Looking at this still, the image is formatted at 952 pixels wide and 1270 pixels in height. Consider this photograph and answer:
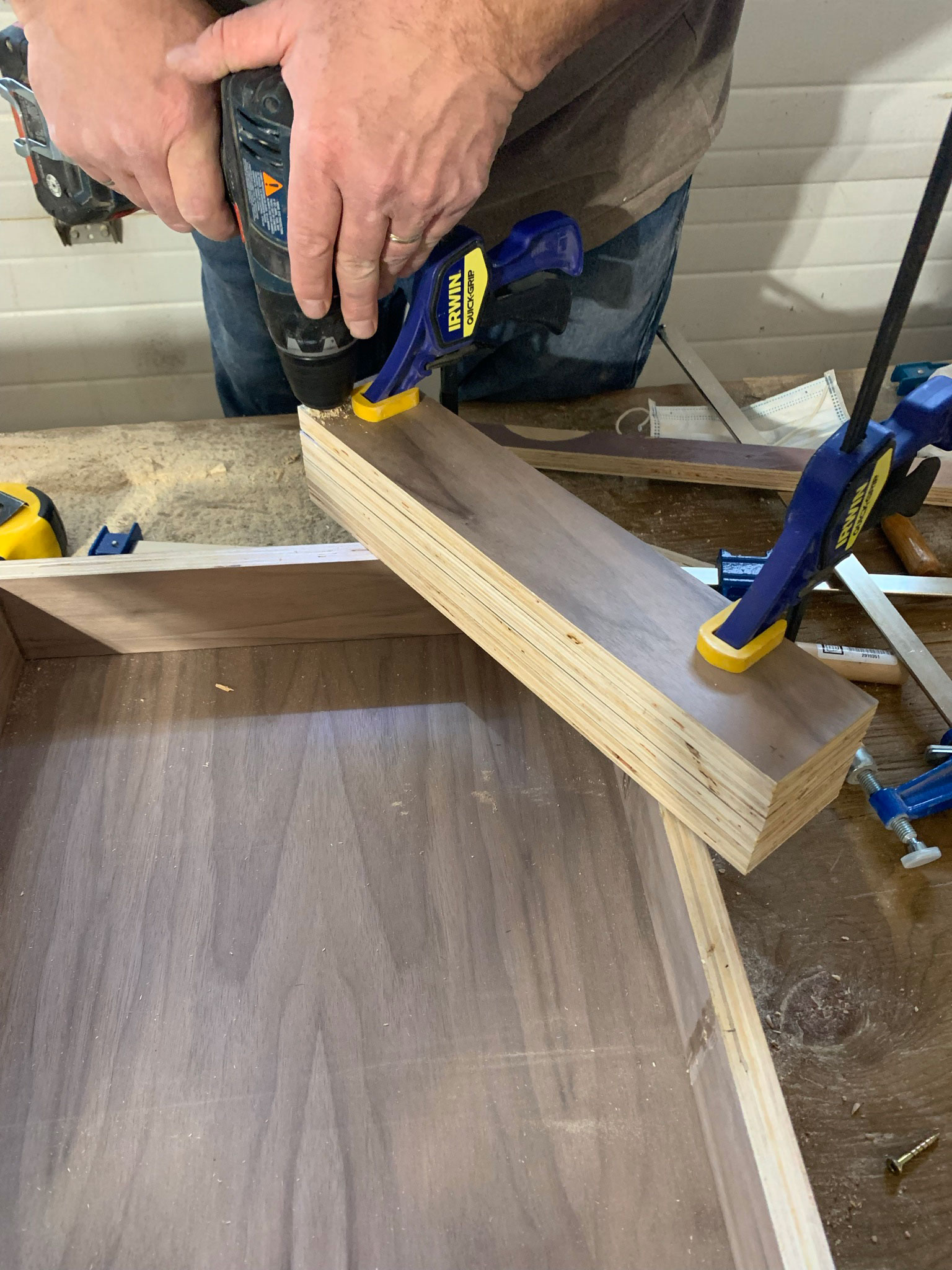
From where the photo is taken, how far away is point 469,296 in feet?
2.90

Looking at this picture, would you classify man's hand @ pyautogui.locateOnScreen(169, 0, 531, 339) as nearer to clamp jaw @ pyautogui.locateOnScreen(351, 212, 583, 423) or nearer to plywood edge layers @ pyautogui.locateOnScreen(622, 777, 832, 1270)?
clamp jaw @ pyautogui.locateOnScreen(351, 212, 583, 423)

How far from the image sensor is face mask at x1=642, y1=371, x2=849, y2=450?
4.61 ft

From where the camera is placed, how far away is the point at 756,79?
6.08 feet

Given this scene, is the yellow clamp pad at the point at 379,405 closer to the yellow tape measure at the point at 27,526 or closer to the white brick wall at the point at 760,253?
the yellow tape measure at the point at 27,526

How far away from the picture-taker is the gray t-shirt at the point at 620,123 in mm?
1029

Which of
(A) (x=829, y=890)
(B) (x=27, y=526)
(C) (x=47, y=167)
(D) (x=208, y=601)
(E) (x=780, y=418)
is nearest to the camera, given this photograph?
(A) (x=829, y=890)

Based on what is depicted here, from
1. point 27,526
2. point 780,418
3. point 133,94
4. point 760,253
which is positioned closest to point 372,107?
point 133,94

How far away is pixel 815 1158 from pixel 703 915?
8.2 inches

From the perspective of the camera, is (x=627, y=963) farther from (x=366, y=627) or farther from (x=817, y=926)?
(x=366, y=627)

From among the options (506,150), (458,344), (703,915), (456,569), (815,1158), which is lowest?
(815,1158)

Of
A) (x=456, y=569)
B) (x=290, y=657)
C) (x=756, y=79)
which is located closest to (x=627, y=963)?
(x=456, y=569)

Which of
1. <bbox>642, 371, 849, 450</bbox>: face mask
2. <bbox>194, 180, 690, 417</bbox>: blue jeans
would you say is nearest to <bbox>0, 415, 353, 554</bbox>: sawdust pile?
<bbox>194, 180, 690, 417</bbox>: blue jeans

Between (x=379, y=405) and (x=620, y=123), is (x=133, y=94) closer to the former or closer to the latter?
(x=379, y=405)

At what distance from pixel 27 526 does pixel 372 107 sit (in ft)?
2.16
